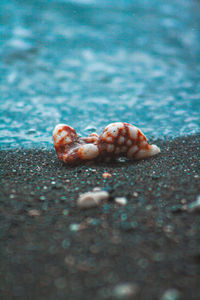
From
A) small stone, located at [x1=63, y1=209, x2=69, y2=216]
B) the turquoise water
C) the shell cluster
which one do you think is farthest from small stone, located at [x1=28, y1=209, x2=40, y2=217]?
the turquoise water

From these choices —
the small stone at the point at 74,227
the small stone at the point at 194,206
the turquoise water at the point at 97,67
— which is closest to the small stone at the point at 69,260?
the small stone at the point at 74,227

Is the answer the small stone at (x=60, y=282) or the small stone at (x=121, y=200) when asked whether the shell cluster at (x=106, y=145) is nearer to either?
the small stone at (x=121, y=200)

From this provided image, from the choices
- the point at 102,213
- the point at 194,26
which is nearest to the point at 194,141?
the point at 102,213

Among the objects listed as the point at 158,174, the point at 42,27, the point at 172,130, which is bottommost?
the point at 172,130

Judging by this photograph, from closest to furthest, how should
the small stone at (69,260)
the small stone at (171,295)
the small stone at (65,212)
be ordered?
the small stone at (171,295) → the small stone at (69,260) → the small stone at (65,212)

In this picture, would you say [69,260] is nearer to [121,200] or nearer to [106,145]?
[121,200]

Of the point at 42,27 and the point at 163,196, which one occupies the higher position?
the point at 42,27

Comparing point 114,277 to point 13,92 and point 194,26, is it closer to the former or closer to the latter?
point 13,92

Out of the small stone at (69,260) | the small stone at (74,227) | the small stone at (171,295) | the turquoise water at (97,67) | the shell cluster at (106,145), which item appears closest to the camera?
the small stone at (171,295)

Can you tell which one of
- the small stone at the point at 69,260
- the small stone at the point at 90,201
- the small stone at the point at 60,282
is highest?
the small stone at the point at 90,201
